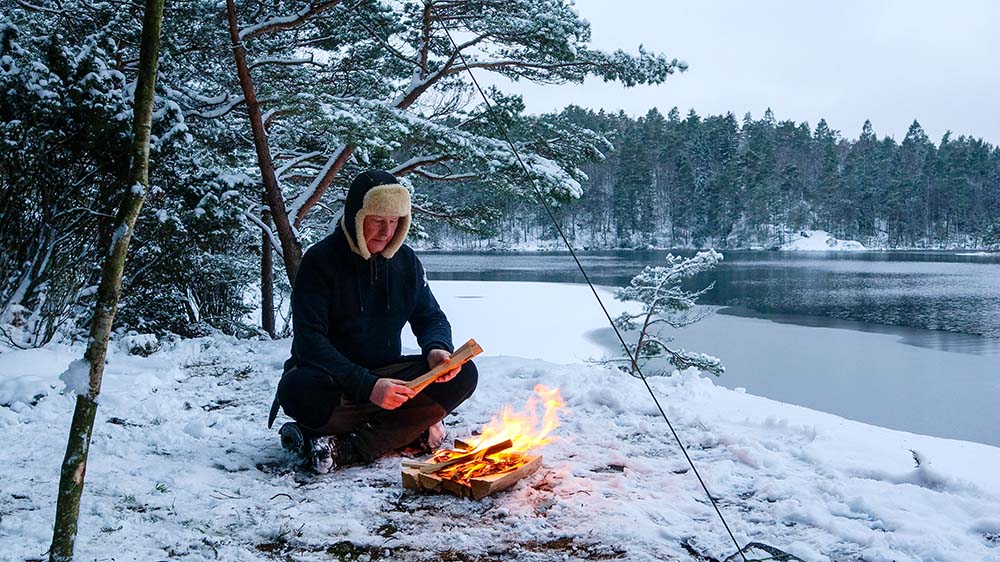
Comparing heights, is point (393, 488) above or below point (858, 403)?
above

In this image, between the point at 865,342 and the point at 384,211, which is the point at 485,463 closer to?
the point at 384,211

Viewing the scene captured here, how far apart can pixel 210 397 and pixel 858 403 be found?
30.1 feet

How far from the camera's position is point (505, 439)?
9.51ft

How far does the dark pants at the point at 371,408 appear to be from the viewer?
278cm

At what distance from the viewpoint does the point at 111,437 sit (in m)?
3.09

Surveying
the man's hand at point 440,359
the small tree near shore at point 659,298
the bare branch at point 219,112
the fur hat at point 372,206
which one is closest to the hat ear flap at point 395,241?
the fur hat at point 372,206

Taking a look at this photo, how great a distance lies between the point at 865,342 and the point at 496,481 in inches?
563

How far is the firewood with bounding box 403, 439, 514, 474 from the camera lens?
268 cm

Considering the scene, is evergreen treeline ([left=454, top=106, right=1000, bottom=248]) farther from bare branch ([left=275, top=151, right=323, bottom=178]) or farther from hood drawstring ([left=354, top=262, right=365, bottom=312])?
hood drawstring ([left=354, top=262, right=365, bottom=312])

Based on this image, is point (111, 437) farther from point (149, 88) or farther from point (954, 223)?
point (954, 223)

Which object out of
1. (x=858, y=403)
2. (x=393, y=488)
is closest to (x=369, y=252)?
(x=393, y=488)

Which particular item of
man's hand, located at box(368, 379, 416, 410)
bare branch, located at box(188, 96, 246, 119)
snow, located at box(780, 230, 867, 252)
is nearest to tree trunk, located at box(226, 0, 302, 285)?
bare branch, located at box(188, 96, 246, 119)

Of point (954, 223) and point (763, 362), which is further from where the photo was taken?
point (954, 223)

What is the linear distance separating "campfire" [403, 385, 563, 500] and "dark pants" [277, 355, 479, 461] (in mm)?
217
